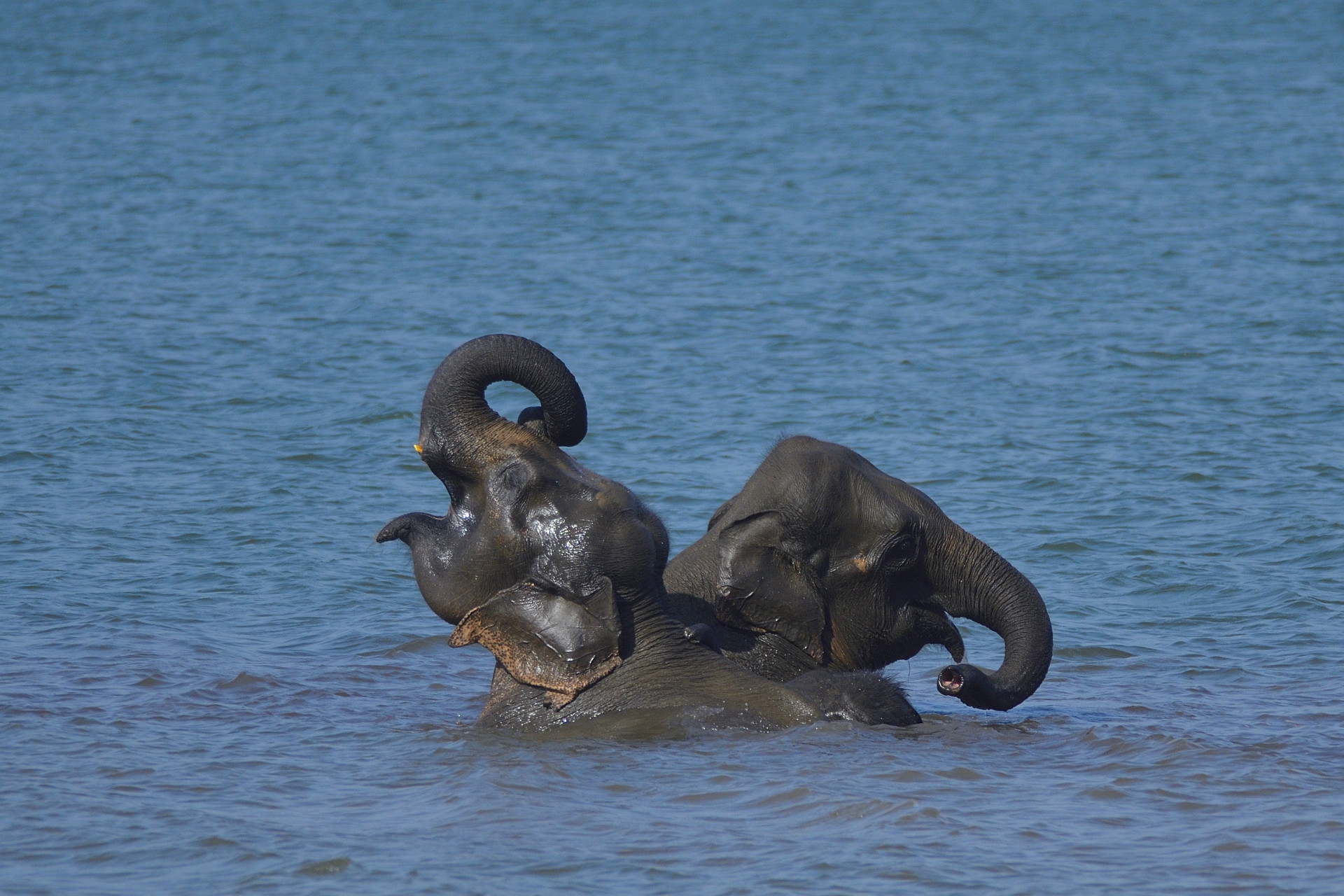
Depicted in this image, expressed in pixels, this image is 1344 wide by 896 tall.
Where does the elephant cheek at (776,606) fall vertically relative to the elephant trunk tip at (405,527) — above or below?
below

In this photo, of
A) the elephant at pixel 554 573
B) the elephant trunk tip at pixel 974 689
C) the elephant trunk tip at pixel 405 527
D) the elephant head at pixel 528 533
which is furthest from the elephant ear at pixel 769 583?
the elephant trunk tip at pixel 405 527

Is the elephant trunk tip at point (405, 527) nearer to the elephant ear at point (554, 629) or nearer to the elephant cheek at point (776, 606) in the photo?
the elephant ear at point (554, 629)

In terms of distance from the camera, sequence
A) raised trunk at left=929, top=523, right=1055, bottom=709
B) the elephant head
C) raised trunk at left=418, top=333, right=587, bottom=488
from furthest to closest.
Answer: raised trunk at left=929, top=523, right=1055, bottom=709
the elephant head
raised trunk at left=418, top=333, right=587, bottom=488

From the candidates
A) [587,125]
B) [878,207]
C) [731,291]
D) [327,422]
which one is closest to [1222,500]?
[327,422]

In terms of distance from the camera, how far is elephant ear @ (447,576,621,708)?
721 cm

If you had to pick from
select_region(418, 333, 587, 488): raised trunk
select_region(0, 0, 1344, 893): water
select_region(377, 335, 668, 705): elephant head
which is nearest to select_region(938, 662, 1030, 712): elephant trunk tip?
select_region(0, 0, 1344, 893): water

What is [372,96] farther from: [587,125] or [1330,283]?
[1330,283]

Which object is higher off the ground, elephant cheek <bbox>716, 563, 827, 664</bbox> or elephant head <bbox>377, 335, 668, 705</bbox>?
elephant head <bbox>377, 335, 668, 705</bbox>

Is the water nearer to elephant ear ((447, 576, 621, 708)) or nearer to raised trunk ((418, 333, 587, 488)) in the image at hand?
elephant ear ((447, 576, 621, 708))

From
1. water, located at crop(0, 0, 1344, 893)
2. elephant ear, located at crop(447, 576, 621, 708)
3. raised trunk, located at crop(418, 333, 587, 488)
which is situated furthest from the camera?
elephant ear, located at crop(447, 576, 621, 708)

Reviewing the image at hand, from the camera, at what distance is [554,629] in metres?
7.21

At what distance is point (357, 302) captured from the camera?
21.7 metres

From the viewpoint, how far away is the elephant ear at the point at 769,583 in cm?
753

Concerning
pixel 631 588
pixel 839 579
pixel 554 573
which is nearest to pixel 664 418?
pixel 839 579
